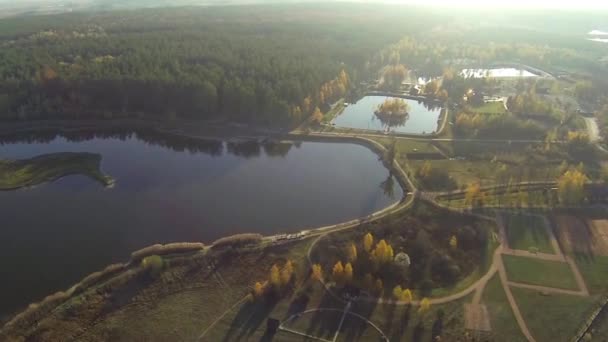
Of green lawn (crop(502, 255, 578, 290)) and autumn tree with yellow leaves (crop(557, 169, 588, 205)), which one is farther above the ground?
autumn tree with yellow leaves (crop(557, 169, 588, 205))

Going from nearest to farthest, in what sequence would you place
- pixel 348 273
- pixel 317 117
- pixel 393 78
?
pixel 348 273
pixel 317 117
pixel 393 78

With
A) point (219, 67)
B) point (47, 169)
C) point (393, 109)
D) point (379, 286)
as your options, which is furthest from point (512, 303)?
point (219, 67)

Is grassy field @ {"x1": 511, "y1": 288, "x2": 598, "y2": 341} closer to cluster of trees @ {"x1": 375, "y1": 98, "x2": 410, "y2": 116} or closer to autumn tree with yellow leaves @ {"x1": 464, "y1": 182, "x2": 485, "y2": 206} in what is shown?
autumn tree with yellow leaves @ {"x1": 464, "y1": 182, "x2": 485, "y2": 206}

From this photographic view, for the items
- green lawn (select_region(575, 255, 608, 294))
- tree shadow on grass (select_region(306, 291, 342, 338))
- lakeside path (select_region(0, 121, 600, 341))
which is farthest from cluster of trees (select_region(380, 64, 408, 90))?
tree shadow on grass (select_region(306, 291, 342, 338))

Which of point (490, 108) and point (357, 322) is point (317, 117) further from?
point (357, 322)

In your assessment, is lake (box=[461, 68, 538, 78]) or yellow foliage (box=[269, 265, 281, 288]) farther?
lake (box=[461, 68, 538, 78])

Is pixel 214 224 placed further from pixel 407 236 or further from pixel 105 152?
pixel 105 152
